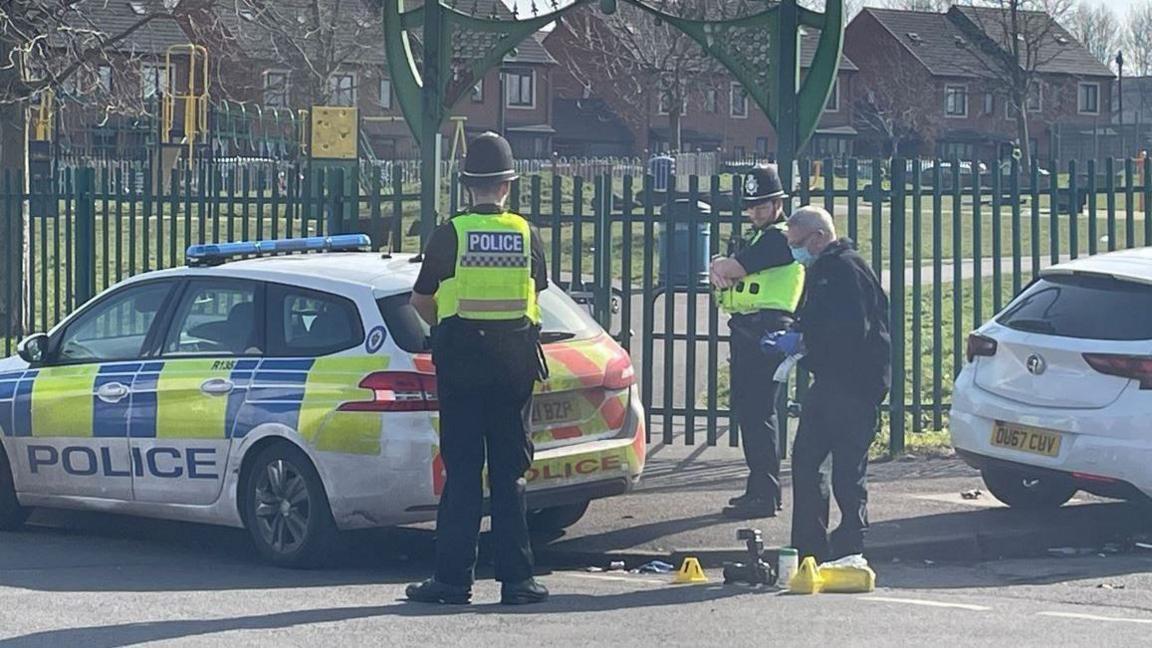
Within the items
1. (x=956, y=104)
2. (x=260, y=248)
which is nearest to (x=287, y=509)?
(x=260, y=248)

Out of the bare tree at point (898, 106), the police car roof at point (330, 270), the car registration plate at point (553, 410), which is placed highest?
the bare tree at point (898, 106)

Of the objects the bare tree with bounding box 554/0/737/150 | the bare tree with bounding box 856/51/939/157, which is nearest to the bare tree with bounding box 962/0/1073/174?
the bare tree with bounding box 856/51/939/157

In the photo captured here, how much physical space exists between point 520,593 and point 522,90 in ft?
222

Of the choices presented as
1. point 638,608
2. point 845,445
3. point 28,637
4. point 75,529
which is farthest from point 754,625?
point 75,529

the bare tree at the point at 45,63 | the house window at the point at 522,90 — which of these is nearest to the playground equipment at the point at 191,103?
the bare tree at the point at 45,63

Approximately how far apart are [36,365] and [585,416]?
3.06 metres

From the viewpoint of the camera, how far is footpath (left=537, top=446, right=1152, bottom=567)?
8562mm

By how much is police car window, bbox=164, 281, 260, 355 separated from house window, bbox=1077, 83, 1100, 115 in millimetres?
80090

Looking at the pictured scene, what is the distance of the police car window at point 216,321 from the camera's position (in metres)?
8.40

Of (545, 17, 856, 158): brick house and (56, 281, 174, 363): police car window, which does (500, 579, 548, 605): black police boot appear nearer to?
(56, 281, 174, 363): police car window

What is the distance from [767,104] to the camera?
11.1m

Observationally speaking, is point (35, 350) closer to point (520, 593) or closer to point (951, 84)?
point (520, 593)

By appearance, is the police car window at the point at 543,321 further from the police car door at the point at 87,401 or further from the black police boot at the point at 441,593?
the police car door at the point at 87,401

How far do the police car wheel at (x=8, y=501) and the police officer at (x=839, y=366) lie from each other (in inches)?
166
